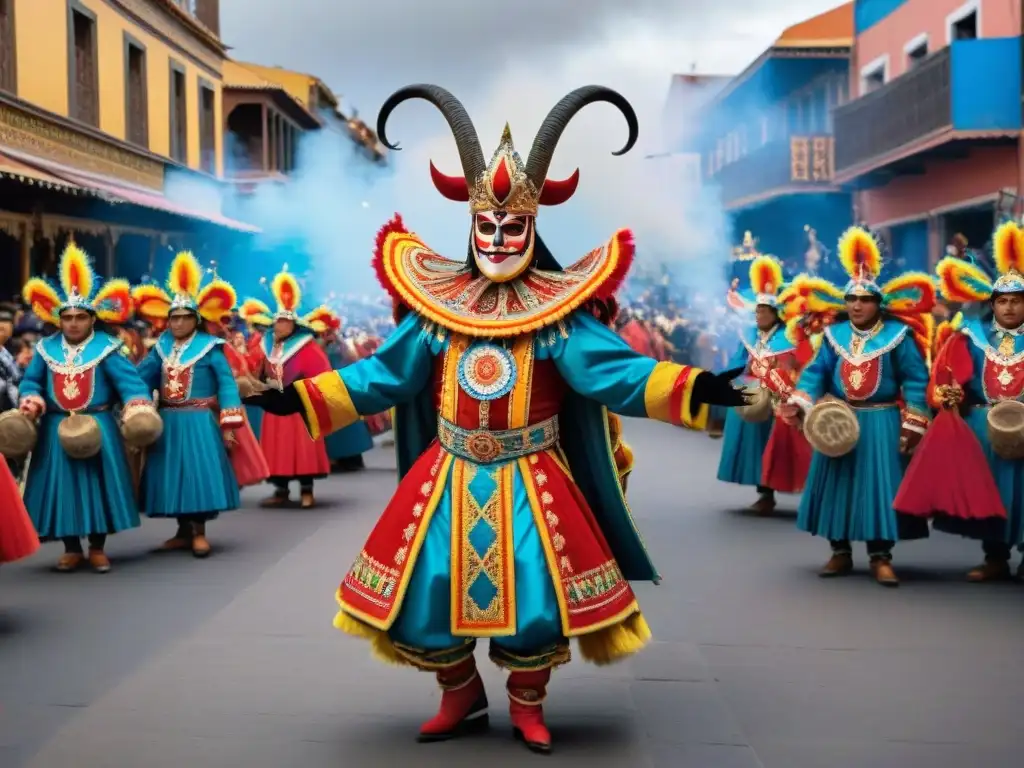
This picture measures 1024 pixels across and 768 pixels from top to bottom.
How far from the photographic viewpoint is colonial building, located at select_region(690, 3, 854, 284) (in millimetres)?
31312

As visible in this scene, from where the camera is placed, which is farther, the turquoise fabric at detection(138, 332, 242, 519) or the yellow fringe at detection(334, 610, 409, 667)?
the turquoise fabric at detection(138, 332, 242, 519)

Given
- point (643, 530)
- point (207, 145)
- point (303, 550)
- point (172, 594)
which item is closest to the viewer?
point (172, 594)

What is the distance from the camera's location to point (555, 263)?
19.8ft

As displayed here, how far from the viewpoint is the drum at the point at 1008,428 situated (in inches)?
346

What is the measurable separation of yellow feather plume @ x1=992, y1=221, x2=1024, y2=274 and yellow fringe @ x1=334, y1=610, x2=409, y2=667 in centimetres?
500

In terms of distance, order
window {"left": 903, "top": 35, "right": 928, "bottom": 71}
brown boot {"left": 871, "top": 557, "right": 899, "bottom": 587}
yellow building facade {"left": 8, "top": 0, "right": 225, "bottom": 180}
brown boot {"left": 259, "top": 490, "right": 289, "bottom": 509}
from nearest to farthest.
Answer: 1. brown boot {"left": 871, "top": 557, "right": 899, "bottom": 587}
2. brown boot {"left": 259, "top": 490, "right": 289, "bottom": 509}
3. yellow building facade {"left": 8, "top": 0, "right": 225, "bottom": 180}
4. window {"left": 903, "top": 35, "right": 928, "bottom": 71}

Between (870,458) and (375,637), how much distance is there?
14.6ft

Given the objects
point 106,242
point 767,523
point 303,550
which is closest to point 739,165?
point 106,242

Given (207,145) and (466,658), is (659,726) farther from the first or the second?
(207,145)

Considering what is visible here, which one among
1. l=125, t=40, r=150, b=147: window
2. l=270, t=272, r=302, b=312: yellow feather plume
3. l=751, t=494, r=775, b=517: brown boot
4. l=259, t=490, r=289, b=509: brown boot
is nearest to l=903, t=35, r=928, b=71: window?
l=125, t=40, r=150, b=147: window

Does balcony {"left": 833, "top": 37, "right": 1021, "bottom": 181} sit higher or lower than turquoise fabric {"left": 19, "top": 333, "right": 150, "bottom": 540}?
higher

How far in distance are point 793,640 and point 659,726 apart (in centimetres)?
177

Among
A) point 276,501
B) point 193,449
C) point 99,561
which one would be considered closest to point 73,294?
point 193,449

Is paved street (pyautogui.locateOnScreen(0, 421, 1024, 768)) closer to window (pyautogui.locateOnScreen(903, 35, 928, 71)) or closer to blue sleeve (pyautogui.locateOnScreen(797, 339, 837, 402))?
blue sleeve (pyautogui.locateOnScreen(797, 339, 837, 402))
